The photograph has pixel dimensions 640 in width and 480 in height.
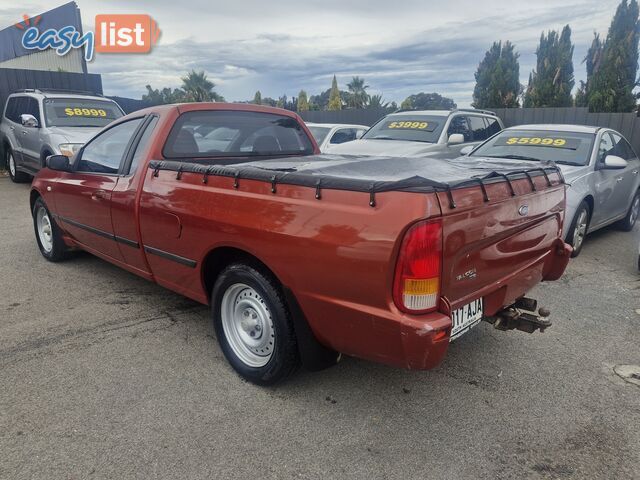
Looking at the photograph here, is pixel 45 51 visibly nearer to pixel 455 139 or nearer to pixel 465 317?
pixel 455 139

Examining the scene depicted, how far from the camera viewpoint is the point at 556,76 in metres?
16.6

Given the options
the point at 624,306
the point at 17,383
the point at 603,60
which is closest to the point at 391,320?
the point at 17,383

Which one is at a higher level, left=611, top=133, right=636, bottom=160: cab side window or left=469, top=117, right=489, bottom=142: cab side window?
left=469, top=117, right=489, bottom=142: cab side window

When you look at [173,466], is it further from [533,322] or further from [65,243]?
[65,243]

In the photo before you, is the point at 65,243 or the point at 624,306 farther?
the point at 65,243

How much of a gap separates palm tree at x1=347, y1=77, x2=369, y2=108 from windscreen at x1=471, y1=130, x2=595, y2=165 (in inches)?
1510

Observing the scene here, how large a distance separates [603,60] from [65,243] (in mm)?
15880

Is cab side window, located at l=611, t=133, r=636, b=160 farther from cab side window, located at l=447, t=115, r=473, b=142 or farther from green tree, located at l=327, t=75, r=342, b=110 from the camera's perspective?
Result: green tree, located at l=327, t=75, r=342, b=110

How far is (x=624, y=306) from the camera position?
14.6 feet

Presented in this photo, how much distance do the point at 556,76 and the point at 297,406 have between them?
1732 centimetres

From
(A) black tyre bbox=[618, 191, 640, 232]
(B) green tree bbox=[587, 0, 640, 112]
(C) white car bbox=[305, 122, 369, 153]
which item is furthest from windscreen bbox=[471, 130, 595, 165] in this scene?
(B) green tree bbox=[587, 0, 640, 112]

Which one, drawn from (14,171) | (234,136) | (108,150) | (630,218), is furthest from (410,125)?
(14,171)

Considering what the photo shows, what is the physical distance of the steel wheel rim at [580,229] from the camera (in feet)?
19.4

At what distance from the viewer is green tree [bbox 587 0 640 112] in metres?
14.3
